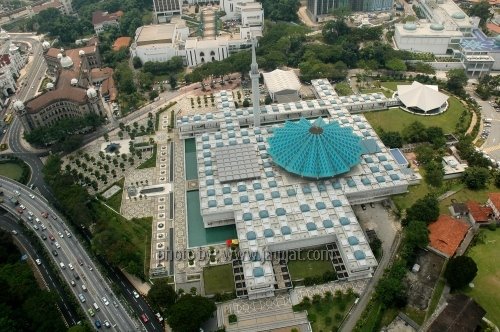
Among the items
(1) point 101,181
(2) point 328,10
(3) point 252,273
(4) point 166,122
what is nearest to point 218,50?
(4) point 166,122

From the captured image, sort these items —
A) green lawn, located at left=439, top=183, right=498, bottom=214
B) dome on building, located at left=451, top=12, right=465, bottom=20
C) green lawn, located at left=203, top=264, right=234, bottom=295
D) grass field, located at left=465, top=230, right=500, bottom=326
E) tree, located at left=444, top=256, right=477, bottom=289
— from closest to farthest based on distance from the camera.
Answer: grass field, located at left=465, top=230, right=500, bottom=326 < tree, located at left=444, top=256, right=477, bottom=289 < green lawn, located at left=203, top=264, right=234, bottom=295 < green lawn, located at left=439, top=183, right=498, bottom=214 < dome on building, located at left=451, top=12, right=465, bottom=20

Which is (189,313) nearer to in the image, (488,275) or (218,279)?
(218,279)

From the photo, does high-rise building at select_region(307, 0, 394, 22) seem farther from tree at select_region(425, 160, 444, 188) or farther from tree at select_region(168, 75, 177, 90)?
tree at select_region(425, 160, 444, 188)

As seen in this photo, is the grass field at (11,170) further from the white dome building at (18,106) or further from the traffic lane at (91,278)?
the traffic lane at (91,278)

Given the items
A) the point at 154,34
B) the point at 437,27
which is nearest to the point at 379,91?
the point at 437,27

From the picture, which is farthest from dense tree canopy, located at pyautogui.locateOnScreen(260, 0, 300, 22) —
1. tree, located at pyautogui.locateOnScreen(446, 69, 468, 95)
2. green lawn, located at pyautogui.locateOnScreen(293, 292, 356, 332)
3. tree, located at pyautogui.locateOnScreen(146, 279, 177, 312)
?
tree, located at pyautogui.locateOnScreen(146, 279, 177, 312)

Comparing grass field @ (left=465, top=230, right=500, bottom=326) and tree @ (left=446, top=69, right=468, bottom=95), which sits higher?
tree @ (left=446, top=69, right=468, bottom=95)

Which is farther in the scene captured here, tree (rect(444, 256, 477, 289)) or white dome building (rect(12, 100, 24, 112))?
white dome building (rect(12, 100, 24, 112))
